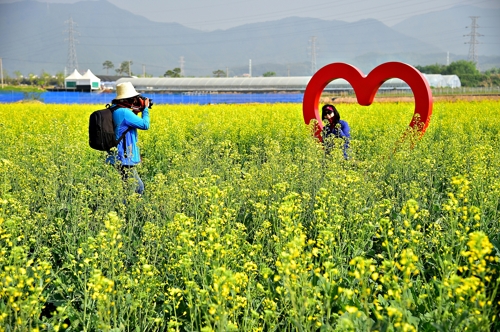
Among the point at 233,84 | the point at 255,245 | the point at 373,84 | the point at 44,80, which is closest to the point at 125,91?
the point at 255,245

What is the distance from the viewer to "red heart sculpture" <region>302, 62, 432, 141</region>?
10898 mm

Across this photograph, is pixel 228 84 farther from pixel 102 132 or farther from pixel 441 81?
pixel 102 132

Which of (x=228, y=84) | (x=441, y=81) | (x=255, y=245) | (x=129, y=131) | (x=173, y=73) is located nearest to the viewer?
(x=255, y=245)

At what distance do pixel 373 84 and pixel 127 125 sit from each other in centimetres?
602

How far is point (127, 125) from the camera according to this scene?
23.5 ft

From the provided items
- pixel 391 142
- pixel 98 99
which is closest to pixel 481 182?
pixel 391 142

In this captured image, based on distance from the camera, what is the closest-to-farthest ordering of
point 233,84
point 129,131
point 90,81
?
1. point 129,131
2. point 233,84
3. point 90,81

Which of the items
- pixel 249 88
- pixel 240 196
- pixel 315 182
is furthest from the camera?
pixel 249 88

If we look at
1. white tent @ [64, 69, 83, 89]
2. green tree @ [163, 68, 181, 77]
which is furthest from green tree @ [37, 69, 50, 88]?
white tent @ [64, 69, 83, 89]

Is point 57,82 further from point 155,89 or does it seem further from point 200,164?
point 200,164

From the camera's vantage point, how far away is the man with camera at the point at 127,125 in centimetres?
710

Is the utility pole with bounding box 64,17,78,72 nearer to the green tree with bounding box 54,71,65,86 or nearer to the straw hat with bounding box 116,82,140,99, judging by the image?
the green tree with bounding box 54,71,65,86

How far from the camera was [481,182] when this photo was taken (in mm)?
5586

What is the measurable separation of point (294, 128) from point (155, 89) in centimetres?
5654
